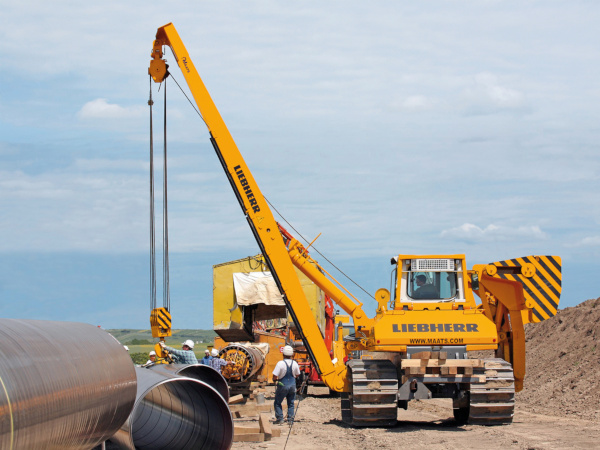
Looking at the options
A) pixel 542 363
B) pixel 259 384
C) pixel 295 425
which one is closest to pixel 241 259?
pixel 259 384

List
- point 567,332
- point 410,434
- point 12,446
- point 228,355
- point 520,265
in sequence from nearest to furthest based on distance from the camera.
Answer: point 12,446 < point 410,434 < point 520,265 < point 228,355 < point 567,332

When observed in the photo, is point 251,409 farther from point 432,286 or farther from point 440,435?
point 440,435

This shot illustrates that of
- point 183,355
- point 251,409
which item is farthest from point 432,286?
point 183,355

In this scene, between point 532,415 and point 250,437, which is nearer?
point 250,437

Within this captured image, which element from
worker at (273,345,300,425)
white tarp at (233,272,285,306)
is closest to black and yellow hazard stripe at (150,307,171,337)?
worker at (273,345,300,425)

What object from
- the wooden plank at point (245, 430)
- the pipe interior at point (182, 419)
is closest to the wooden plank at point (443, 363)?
the wooden plank at point (245, 430)

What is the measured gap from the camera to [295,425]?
53.4ft

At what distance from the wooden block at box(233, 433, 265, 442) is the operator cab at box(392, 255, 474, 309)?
3932mm

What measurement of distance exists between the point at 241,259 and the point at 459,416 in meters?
15.2

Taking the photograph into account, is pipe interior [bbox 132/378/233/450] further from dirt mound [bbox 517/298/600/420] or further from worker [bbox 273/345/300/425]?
dirt mound [bbox 517/298/600/420]

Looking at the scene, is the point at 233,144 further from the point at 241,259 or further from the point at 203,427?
the point at 241,259

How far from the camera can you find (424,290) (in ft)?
52.3

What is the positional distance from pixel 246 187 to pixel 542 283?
6.43 metres

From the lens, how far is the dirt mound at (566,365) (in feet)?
66.0
